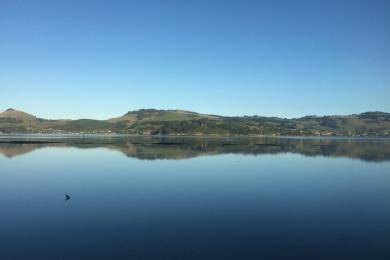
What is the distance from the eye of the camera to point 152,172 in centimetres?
4722

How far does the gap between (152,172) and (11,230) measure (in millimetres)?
26780

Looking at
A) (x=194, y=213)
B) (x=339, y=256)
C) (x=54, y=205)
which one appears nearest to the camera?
(x=339, y=256)

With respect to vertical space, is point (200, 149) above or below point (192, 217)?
above

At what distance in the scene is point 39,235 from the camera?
1992cm

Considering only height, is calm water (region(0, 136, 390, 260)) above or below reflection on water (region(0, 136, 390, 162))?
below

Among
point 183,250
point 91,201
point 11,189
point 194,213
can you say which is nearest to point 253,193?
point 194,213

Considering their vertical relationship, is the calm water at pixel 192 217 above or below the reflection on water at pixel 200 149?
below

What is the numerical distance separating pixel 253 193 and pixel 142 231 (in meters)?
15.1

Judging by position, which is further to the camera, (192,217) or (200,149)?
(200,149)

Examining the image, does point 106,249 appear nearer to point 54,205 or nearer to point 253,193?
point 54,205

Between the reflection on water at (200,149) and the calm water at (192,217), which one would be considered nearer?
the calm water at (192,217)

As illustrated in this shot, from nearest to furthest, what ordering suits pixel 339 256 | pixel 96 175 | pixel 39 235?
pixel 339 256
pixel 39 235
pixel 96 175

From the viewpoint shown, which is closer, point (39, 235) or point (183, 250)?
point (183, 250)

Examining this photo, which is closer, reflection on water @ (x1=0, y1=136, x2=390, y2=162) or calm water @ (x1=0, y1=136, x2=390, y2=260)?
calm water @ (x1=0, y1=136, x2=390, y2=260)
